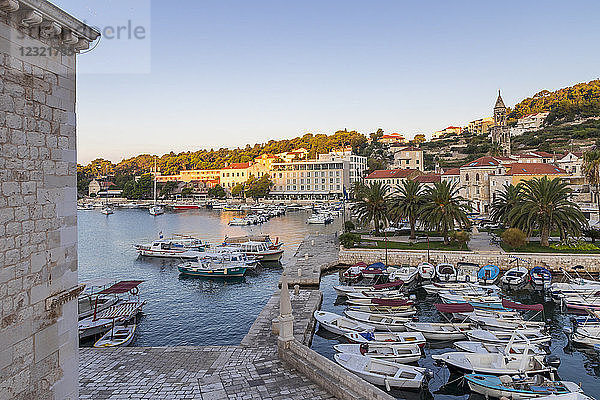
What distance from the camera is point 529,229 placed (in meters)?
29.2

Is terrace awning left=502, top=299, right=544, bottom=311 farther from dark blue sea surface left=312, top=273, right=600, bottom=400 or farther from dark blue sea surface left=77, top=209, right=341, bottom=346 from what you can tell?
dark blue sea surface left=77, top=209, right=341, bottom=346

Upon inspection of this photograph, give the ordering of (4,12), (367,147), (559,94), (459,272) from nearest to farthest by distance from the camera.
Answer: (4,12) < (459,272) < (367,147) < (559,94)

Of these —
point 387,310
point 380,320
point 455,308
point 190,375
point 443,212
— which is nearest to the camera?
point 190,375

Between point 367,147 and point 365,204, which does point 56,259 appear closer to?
point 365,204

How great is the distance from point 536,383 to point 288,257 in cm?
2488

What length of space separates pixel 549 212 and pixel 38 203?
30305mm

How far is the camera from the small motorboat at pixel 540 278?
77.0 feet

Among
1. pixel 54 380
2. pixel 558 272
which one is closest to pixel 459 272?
pixel 558 272

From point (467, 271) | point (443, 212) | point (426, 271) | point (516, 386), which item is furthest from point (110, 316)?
point (443, 212)

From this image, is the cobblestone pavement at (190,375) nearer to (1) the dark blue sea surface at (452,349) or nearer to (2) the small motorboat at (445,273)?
(1) the dark blue sea surface at (452,349)

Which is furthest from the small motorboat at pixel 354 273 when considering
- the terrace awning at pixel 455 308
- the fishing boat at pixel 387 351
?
the fishing boat at pixel 387 351

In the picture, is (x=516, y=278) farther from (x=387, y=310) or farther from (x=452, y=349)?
(x=452, y=349)

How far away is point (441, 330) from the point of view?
16.1m

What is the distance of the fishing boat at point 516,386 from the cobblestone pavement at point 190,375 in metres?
4.87
